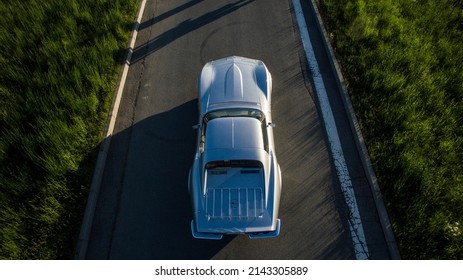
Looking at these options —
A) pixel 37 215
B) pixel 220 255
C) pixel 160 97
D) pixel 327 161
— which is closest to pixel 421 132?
pixel 327 161

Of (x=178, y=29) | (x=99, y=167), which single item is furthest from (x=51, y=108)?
(x=178, y=29)

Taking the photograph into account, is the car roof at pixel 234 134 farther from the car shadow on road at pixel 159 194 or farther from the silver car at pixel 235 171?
the car shadow on road at pixel 159 194

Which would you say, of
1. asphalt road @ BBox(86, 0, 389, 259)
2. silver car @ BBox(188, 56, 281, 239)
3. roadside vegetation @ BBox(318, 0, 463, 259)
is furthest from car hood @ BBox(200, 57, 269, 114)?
roadside vegetation @ BBox(318, 0, 463, 259)

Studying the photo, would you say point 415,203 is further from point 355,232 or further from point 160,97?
point 160,97

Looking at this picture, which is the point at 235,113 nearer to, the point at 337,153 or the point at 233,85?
the point at 233,85

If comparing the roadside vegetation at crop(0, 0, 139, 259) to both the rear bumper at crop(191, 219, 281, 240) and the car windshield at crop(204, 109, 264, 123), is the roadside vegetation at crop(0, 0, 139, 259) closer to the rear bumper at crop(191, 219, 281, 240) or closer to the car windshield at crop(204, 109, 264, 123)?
the rear bumper at crop(191, 219, 281, 240)

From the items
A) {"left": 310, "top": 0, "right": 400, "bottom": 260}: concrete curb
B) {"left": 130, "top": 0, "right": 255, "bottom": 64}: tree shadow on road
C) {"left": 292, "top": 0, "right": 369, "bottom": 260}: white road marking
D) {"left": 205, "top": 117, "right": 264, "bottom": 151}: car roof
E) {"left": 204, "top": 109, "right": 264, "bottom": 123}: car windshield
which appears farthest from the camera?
{"left": 130, "top": 0, "right": 255, "bottom": 64}: tree shadow on road
